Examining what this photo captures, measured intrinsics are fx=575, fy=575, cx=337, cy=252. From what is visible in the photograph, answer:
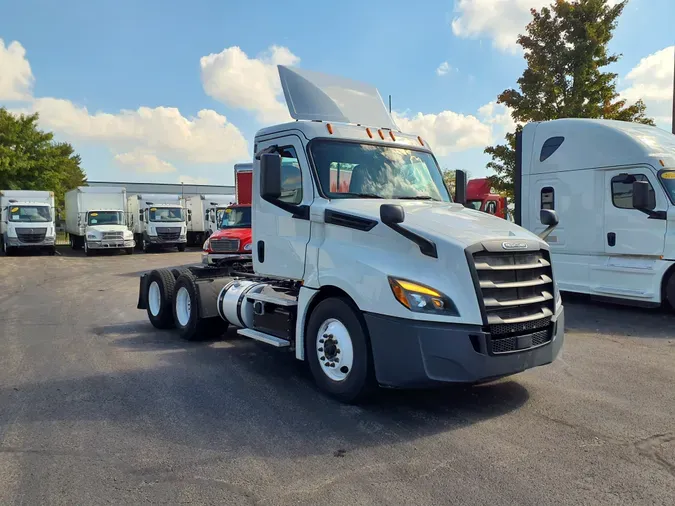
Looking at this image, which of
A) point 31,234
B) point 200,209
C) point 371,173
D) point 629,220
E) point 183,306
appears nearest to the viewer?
point 371,173

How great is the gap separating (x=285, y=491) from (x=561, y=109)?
56.0 ft

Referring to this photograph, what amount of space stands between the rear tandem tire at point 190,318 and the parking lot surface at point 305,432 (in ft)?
1.09

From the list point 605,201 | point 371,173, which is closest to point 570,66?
point 605,201

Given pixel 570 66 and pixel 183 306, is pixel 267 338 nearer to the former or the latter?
pixel 183 306

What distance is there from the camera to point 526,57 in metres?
18.7

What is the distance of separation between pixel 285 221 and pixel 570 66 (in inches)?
589

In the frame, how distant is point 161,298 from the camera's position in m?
8.91

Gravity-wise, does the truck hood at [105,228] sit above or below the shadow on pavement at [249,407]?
above

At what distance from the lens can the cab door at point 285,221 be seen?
590cm

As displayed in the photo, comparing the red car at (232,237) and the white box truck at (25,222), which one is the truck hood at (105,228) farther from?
the red car at (232,237)

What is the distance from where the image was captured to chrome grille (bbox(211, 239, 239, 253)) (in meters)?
15.4

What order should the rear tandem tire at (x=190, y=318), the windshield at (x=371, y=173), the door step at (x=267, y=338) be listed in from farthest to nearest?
the rear tandem tire at (x=190, y=318) < the door step at (x=267, y=338) < the windshield at (x=371, y=173)

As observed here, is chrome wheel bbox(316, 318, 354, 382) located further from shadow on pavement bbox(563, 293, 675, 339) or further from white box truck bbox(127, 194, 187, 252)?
white box truck bbox(127, 194, 187, 252)

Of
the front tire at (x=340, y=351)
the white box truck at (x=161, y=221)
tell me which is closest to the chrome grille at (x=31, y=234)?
the white box truck at (x=161, y=221)
